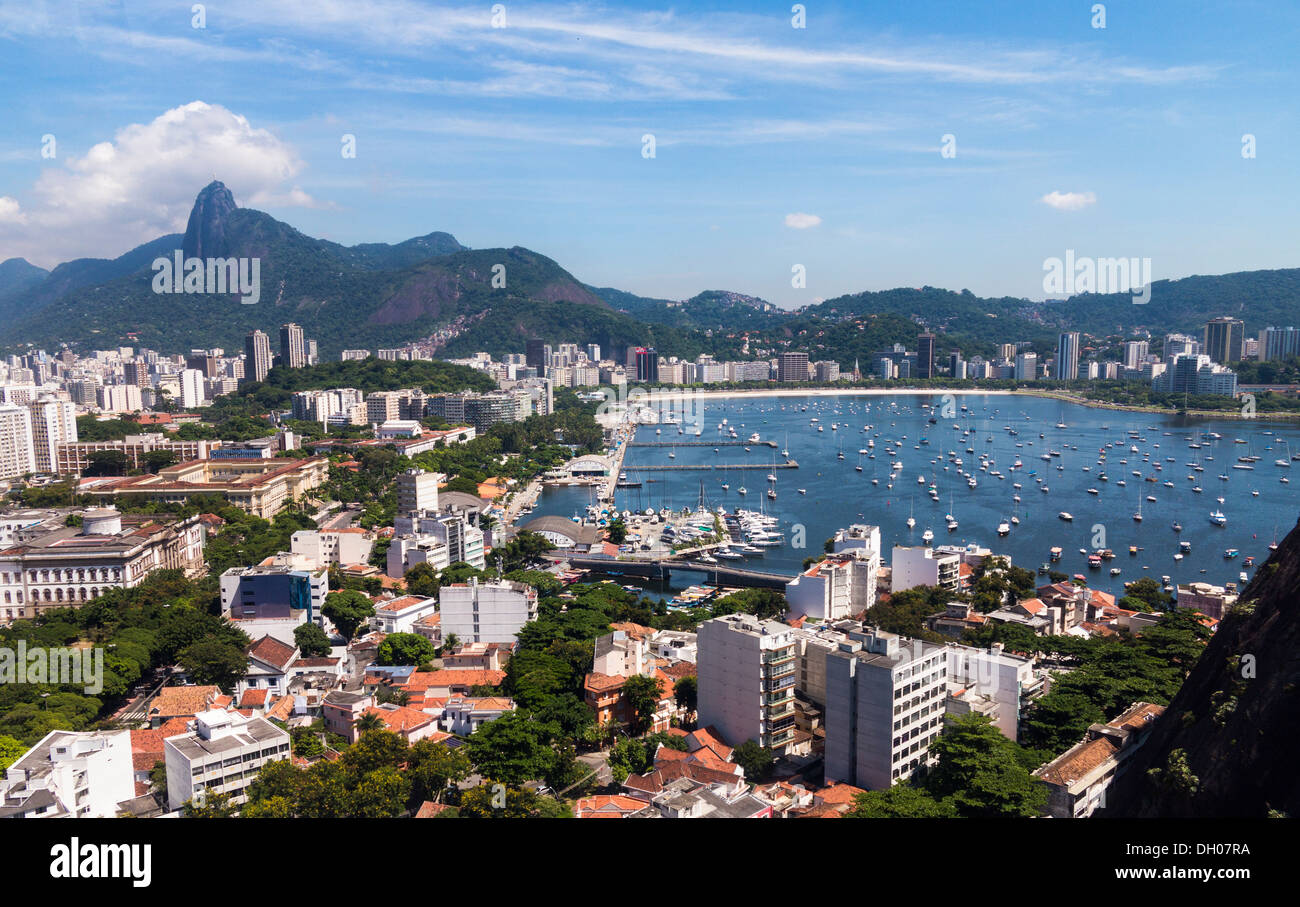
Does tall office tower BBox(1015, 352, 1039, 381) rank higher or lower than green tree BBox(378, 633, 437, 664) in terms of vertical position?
higher

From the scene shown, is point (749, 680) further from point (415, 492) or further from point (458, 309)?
point (458, 309)

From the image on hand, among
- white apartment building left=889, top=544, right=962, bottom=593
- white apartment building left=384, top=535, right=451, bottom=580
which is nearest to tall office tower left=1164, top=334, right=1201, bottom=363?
white apartment building left=889, top=544, right=962, bottom=593

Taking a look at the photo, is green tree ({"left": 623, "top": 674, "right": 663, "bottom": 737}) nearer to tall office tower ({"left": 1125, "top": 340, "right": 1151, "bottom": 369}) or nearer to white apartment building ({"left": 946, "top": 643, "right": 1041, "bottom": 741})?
white apartment building ({"left": 946, "top": 643, "right": 1041, "bottom": 741})

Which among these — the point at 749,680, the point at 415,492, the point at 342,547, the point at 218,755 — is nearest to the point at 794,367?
the point at 415,492

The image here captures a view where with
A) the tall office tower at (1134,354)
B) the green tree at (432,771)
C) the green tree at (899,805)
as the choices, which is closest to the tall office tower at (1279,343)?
the tall office tower at (1134,354)

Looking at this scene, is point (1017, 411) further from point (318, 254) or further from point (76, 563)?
point (318, 254)
